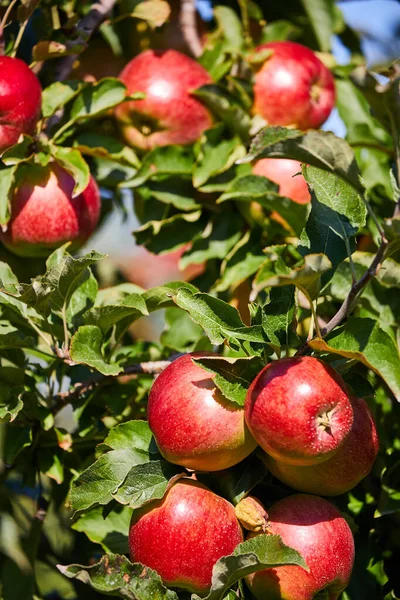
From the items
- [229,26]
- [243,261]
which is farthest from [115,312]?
[229,26]

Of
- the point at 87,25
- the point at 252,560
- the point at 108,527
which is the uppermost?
the point at 87,25

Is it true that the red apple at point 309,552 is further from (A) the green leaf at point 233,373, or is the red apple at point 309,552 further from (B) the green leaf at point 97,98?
(B) the green leaf at point 97,98

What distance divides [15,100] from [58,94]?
13 centimetres

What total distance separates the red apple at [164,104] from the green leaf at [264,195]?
20 cm

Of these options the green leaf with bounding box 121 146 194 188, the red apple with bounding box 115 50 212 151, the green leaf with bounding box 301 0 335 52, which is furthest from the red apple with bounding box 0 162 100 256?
the green leaf with bounding box 301 0 335 52

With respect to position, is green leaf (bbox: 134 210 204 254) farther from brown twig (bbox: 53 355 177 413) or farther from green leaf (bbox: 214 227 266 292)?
brown twig (bbox: 53 355 177 413)

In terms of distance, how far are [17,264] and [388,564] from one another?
2.67 ft

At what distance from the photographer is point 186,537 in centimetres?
84

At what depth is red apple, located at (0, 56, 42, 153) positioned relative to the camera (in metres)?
1.12

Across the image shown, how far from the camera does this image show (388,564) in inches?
45.6

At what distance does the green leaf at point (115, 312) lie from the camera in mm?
985

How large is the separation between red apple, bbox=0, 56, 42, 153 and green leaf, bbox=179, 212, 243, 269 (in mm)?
357

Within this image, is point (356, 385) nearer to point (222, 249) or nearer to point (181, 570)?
point (181, 570)

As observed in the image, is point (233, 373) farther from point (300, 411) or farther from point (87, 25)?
point (87, 25)
